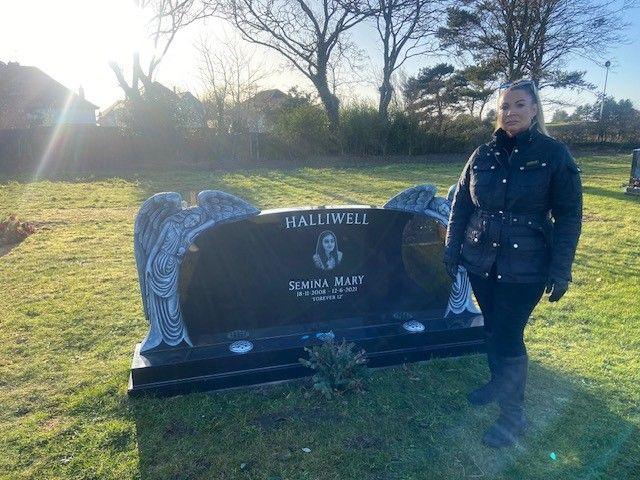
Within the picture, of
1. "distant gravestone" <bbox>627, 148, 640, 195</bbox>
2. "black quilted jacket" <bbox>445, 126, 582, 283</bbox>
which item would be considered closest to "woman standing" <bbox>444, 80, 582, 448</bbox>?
"black quilted jacket" <bbox>445, 126, 582, 283</bbox>

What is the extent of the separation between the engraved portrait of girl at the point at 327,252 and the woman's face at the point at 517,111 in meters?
1.44

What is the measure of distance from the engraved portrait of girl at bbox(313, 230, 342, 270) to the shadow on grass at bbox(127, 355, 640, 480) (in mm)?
866

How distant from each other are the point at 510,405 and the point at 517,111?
1.62 metres

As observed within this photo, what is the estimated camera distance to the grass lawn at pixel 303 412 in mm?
2467

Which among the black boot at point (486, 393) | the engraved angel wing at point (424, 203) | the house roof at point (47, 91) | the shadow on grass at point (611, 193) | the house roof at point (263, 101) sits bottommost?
the black boot at point (486, 393)

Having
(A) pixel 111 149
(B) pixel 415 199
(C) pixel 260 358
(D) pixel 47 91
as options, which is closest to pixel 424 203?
(B) pixel 415 199

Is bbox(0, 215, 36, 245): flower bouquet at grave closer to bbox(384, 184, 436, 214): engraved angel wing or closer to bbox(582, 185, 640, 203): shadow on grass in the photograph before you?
bbox(384, 184, 436, 214): engraved angel wing

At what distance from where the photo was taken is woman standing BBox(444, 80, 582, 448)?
2189 mm

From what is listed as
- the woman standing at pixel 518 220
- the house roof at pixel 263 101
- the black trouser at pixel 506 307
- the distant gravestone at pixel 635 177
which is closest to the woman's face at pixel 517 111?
the woman standing at pixel 518 220

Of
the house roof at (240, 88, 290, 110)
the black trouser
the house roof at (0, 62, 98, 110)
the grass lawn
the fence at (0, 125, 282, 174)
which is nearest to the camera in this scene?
the black trouser

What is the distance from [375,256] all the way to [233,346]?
1.22 metres

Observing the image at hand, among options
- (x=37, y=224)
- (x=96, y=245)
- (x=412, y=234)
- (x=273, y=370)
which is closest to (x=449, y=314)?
(x=412, y=234)

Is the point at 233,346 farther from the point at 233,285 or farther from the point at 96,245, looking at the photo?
the point at 96,245

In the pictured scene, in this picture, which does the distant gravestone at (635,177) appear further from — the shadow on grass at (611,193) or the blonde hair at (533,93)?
the blonde hair at (533,93)
